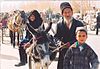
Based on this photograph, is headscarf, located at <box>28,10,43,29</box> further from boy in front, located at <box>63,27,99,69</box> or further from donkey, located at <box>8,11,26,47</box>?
boy in front, located at <box>63,27,99,69</box>

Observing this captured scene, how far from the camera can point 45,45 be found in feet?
7.52

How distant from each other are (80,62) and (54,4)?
0.44 metres

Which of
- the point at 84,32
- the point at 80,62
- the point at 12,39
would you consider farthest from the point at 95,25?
the point at 12,39

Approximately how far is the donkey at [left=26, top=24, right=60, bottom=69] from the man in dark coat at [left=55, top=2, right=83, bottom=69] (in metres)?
0.05

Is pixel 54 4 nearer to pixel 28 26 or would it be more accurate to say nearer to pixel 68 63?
pixel 28 26

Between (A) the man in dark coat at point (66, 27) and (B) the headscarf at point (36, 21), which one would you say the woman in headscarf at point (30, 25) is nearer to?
(B) the headscarf at point (36, 21)

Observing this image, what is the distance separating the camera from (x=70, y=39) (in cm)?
224

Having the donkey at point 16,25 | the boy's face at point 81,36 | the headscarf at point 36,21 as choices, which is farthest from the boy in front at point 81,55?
the donkey at point 16,25

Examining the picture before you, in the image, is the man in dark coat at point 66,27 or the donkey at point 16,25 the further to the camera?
the donkey at point 16,25

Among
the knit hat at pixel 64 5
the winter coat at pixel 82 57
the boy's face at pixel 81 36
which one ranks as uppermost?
the knit hat at pixel 64 5

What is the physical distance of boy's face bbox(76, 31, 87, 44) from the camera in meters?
2.17

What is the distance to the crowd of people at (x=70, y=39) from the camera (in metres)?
2.17

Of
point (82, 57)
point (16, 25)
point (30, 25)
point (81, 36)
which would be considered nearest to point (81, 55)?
point (82, 57)

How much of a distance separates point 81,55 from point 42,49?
299 millimetres
